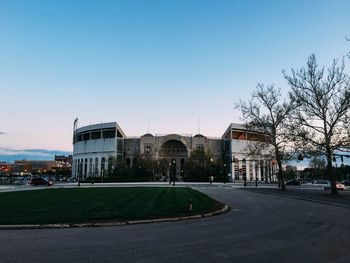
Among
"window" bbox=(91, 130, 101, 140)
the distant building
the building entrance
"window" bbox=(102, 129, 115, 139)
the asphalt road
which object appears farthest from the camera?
"window" bbox=(91, 130, 101, 140)

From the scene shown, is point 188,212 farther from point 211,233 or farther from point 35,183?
point 35,183

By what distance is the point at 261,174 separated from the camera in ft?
511

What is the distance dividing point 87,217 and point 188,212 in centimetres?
478

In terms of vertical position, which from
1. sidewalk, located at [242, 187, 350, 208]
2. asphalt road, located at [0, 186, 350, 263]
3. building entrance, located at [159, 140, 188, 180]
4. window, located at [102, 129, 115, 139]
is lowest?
asphalt road, located at [0, 186, 350, 263]

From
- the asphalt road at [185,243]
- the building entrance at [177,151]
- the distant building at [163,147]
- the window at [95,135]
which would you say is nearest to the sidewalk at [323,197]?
the asphalt road at [185,243]

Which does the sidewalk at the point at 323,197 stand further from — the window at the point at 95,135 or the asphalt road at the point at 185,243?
the window at the point at 95,135

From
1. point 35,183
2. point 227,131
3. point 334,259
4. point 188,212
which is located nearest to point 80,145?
point 227,131

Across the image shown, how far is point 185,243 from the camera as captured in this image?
9961 mm

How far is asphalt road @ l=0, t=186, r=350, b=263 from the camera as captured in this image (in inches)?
325

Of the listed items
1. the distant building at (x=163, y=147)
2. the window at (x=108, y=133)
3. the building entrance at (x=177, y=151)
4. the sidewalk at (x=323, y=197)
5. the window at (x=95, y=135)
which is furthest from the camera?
the window at (x=95, y=135)

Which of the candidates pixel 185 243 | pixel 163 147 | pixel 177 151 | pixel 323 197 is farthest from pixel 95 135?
pixel 185 243

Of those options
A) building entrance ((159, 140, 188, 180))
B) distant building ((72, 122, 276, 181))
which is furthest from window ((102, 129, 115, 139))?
building entrance ((159, 140, 188, 180))

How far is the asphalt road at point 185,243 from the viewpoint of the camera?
8.27m

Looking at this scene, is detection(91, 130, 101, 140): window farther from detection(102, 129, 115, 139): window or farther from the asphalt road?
the asphalt road
